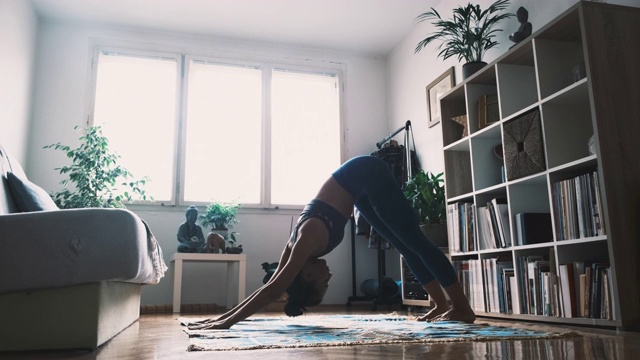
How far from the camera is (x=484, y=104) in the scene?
3416 mm

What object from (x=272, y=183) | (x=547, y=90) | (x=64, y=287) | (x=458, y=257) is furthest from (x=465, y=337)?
(x=272, y=183)

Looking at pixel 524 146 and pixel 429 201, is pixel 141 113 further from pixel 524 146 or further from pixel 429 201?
pixel 524 146

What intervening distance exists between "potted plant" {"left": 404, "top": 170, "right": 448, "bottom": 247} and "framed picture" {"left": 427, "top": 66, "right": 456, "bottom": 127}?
0.92 metres

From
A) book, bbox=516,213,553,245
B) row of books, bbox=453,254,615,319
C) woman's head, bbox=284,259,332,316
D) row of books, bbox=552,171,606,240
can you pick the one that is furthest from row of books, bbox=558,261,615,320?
woman's head, bbox=284,259,332,316

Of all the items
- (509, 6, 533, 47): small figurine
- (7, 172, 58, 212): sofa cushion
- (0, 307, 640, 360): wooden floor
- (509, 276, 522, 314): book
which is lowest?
(0, 307, 640, 360): wooden floor

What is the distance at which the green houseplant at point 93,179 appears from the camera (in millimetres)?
4332

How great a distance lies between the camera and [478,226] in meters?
3.28

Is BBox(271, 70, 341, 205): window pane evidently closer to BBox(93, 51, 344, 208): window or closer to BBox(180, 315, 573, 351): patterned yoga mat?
BBox(93, 51, 344, 208): window

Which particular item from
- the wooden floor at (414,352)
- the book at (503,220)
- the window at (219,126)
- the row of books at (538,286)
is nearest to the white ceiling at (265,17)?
the window at (219,126)

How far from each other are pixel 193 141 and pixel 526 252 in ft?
11.4

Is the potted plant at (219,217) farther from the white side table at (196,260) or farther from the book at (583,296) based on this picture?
the book at (583,296)

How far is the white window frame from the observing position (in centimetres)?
511

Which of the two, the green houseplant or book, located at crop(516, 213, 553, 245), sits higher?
the green houseplant

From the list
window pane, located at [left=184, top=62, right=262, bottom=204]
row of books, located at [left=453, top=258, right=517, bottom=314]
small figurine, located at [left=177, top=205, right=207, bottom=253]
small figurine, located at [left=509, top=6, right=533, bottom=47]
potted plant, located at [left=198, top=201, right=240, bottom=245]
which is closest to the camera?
row of books, located at [left=453, top=258, right=517, bottom=314]
